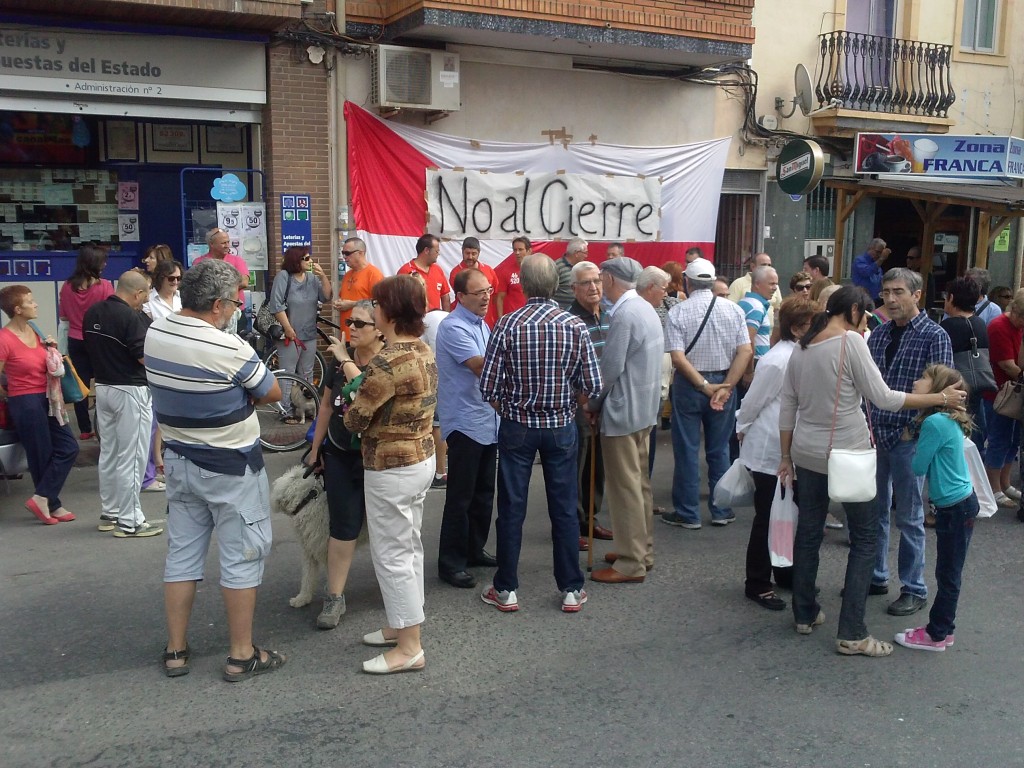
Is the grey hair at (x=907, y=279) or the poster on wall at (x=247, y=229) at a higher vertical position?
the poster on wall at (x=247, y=229)

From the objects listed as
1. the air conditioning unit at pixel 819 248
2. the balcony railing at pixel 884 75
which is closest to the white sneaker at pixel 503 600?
the air conditioning unit at pixel 819 248

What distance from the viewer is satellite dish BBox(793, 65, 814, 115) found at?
47.4ft

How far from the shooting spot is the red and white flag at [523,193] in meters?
11.9

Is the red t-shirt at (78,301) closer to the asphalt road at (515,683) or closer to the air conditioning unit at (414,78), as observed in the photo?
the asphalt road at (515,683)

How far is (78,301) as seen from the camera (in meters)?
8.95

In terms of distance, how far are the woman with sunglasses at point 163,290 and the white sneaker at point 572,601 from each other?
396 centimetres

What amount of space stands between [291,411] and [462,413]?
15.5ft

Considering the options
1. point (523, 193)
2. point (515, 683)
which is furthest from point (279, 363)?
point (515, 683)

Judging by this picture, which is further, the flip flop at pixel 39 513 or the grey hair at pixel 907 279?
the flip flop at pixel 39 513

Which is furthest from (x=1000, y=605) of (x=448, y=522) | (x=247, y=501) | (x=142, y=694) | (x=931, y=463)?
(x=142, y=694)

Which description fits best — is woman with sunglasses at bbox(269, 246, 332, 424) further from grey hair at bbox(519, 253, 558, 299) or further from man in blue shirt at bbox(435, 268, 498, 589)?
grey hair at bbox(519, 253, 558, 299)

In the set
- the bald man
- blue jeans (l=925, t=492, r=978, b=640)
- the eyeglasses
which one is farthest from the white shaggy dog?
blue jeans (l=925, t=492, r=978, b=640)

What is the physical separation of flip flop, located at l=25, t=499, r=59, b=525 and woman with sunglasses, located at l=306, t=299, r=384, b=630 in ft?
9.30

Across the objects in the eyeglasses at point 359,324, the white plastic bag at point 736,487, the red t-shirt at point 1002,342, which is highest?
the eyeglasses at point 359,324
